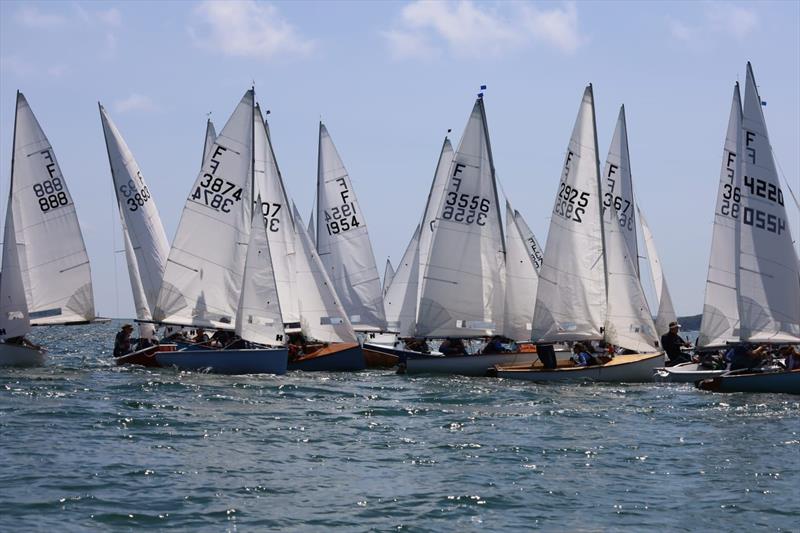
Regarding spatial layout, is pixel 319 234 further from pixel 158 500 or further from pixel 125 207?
pixel 158 500

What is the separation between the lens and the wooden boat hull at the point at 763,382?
22484mm

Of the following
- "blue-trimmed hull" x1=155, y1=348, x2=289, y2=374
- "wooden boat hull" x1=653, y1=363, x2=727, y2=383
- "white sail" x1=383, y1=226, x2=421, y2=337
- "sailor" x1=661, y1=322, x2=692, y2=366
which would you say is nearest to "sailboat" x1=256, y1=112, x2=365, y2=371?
"blue-trimmed hull" x1=155, y1=348, x2=289, y2=374

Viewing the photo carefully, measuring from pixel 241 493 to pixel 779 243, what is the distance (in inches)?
598

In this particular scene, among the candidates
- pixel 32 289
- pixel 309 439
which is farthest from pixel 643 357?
pixel 32 289

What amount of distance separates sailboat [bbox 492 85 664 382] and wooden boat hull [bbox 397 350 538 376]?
389 millimetres

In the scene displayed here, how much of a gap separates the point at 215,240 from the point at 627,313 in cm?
1030

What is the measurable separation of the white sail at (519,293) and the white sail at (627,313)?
8.04ft

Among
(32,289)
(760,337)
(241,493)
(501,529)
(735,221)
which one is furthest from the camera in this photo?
(32,289)

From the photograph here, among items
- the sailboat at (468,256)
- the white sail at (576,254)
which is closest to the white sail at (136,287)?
the sailboat at (468,256)

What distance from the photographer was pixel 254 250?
2783 cm

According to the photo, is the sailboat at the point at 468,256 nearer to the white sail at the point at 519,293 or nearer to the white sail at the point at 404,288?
the white sail at the point at 519,293

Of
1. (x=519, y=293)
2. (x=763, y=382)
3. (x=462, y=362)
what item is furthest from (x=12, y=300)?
(x=763, y=382)

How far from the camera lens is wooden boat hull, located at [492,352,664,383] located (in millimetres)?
26344

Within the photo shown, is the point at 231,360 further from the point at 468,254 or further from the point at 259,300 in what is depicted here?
the point at 468,254
